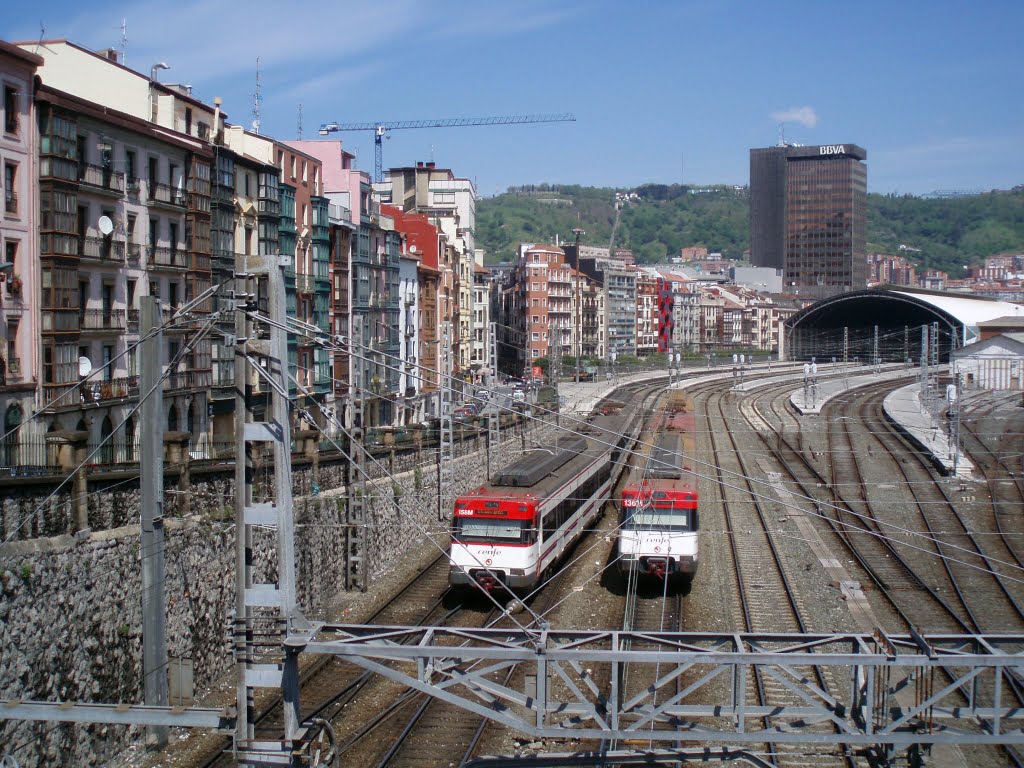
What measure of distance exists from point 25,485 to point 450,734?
305 inches

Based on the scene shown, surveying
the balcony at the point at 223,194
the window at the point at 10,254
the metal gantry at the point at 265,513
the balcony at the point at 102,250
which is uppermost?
the balcony at the point at 223,194

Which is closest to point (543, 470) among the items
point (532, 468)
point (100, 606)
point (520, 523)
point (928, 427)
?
point (532, 468)

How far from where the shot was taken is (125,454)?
25.1m

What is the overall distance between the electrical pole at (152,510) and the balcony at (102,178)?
52.1 ft

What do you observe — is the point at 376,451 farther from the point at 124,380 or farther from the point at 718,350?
the point at 718,350

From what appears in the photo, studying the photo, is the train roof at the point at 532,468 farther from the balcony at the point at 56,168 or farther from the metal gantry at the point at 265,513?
the metal gantry at the point at 265,513

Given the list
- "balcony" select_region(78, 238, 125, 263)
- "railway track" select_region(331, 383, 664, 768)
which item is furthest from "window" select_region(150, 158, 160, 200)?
"railway track" select_region(331, 383, 664, 768)

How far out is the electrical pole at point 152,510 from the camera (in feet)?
40.5

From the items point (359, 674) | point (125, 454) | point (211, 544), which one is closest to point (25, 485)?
point (211, 544)

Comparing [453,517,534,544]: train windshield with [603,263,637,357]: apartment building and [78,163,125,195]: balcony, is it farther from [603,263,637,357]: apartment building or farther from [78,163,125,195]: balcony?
[603,263,637,357]: apartment building

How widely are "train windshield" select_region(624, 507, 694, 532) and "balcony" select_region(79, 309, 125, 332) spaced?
1540cm

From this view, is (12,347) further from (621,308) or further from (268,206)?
(621,308)

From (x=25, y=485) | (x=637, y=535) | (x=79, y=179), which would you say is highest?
(x=79, y=179)

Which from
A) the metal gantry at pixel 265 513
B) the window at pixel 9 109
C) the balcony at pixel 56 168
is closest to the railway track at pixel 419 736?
the metal gantry at pixel 265 513
